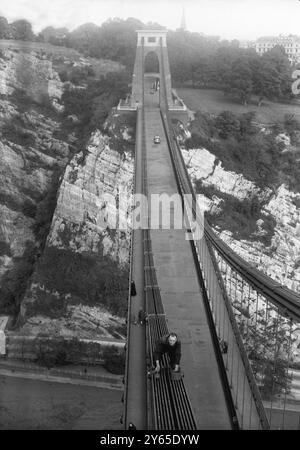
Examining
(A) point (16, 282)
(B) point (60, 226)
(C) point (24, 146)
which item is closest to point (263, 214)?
(B) point (60, 226)

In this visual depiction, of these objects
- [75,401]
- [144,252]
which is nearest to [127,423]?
[144,252]

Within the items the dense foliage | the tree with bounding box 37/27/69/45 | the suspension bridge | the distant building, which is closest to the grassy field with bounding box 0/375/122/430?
the suspension bridge

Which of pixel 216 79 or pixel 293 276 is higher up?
pixel 216 79

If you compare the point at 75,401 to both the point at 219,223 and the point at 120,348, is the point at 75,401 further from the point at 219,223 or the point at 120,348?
the point at 219,223

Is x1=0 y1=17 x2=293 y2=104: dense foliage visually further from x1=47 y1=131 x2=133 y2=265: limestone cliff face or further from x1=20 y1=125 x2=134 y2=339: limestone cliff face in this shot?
x1=20 y1=125 x2=134 y2=339: limestone cliff face

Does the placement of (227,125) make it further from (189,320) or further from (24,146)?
(189,320)
